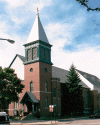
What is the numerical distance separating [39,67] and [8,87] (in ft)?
29.4

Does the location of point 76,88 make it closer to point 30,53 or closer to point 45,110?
point 45,110

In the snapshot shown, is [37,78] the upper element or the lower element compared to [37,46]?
lower

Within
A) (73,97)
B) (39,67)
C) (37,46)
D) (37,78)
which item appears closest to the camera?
(37,78)

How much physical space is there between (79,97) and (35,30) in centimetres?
1928

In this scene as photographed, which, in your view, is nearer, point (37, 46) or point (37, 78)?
point (37, 78)

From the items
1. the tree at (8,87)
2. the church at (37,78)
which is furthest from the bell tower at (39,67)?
the tree at (8,87)

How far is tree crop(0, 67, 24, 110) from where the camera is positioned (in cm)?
3425

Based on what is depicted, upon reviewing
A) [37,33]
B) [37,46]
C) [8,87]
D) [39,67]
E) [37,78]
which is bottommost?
[8,87]

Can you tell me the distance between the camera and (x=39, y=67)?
41.5m

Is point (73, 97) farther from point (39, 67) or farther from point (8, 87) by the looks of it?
point (8, 87)

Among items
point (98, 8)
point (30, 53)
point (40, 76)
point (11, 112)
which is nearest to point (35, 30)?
point (30, 53)

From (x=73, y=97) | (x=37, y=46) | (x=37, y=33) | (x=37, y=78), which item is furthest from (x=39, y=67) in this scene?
(x=73, y=97)

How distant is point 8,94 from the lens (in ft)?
114

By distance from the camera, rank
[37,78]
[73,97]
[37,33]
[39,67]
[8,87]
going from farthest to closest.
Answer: [73,97], [37,33], [39,67], [37,78], [8,87]
